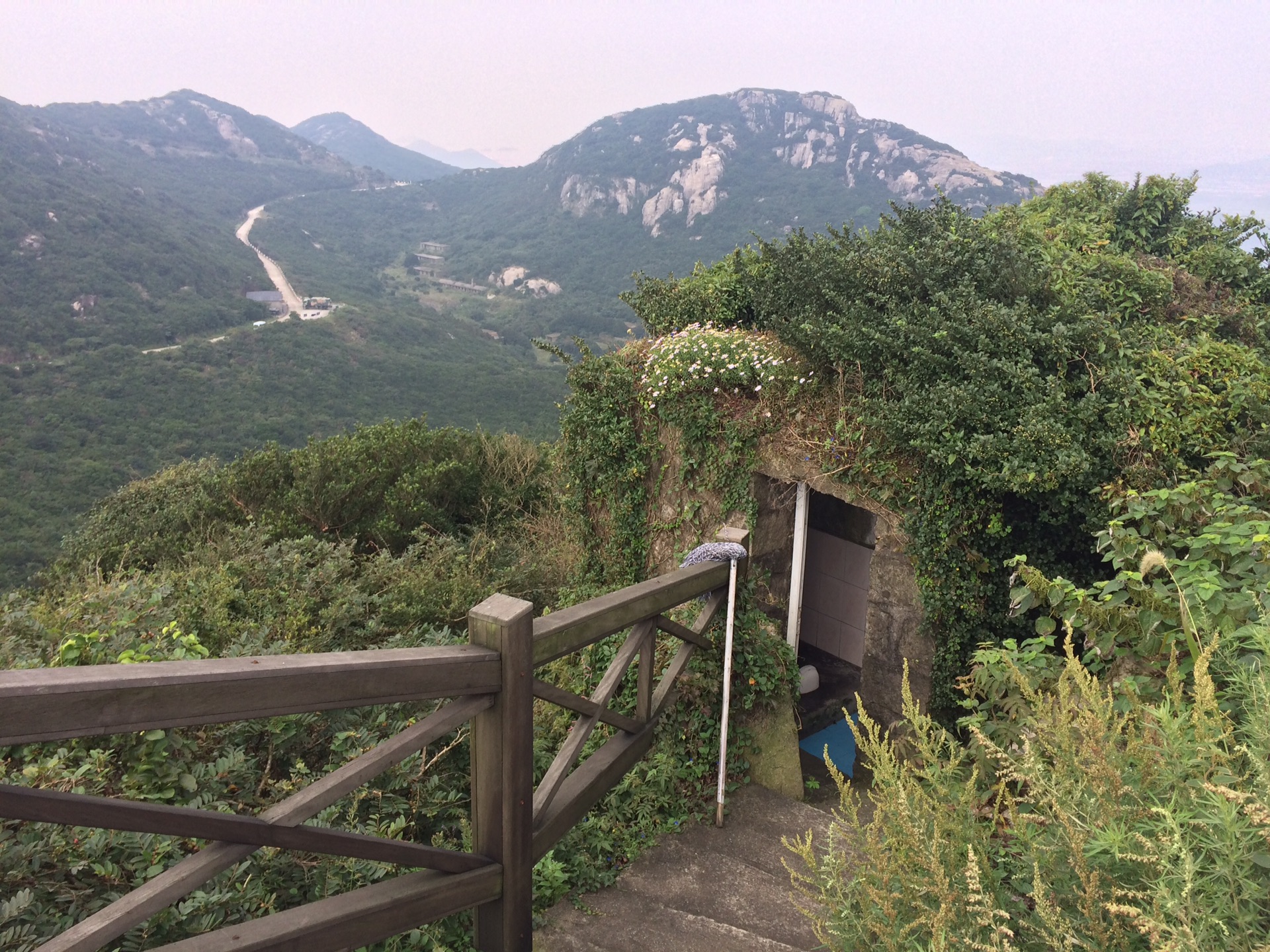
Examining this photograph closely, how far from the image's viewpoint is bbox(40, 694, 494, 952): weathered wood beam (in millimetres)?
1430

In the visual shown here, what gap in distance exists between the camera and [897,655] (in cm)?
503


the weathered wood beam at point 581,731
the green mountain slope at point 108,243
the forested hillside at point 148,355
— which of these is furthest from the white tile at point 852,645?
the green mountain slope at point 108,243

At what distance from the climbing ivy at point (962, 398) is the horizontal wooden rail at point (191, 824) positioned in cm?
359

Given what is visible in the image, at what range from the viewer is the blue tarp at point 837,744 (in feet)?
19.2

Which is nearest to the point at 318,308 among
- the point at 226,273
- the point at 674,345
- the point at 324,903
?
the point at 226,273

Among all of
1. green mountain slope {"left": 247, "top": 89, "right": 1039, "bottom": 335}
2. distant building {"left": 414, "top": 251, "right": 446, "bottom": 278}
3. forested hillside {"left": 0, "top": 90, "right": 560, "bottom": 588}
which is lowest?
forested hillside {"left": 0, "top": 90, "right": 560, "bottom": 588}

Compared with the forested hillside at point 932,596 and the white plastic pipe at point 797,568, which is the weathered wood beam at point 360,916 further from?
the white plastic pipe at point 797,568

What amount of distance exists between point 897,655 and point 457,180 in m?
116

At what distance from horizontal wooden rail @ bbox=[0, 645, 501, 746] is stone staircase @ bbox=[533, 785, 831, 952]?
1.20 m

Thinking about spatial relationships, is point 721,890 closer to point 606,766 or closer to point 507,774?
point 606,766

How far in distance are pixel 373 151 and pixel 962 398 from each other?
204595 millimetres

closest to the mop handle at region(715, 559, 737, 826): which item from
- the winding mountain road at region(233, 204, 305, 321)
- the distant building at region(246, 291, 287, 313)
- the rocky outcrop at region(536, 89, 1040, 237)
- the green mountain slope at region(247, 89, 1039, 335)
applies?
the winding mountain road at region(233, 204, 305, 321)

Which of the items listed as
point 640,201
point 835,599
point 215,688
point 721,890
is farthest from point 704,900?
point 640,201

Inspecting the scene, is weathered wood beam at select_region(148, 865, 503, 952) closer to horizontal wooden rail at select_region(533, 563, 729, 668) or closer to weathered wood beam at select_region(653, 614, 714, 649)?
horizontal wooden rail at select_region(533, 563, 729, 668)
